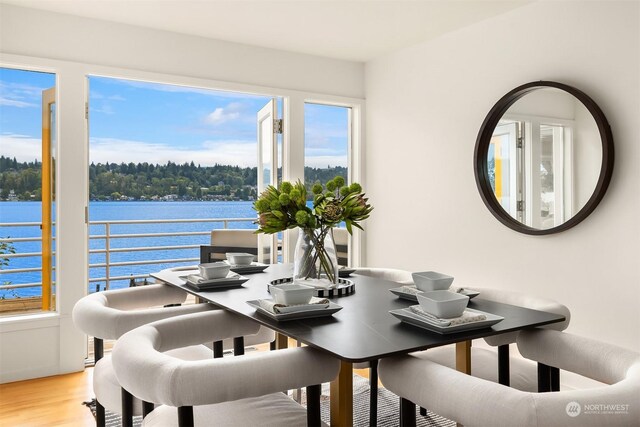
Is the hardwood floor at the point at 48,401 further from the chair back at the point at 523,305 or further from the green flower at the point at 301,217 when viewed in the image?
the chair back at the point at 523,305

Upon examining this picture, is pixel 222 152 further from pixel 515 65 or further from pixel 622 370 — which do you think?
pixel 622 370

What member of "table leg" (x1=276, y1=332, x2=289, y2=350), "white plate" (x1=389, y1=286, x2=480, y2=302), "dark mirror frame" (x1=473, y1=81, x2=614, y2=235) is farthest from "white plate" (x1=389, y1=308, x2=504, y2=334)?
"dark mirror frame" (x1=473, y1=81, x2=614, y2=235)

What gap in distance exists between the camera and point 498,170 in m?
3.40

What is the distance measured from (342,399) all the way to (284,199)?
33.5 inches

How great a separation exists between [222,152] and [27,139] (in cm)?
661

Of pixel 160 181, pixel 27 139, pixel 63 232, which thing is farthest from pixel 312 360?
pixel 160 181

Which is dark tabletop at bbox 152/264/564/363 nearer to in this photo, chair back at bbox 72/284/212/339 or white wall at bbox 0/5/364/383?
chair back at bbox 72/284/212/339

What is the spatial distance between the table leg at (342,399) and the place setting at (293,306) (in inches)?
10.4

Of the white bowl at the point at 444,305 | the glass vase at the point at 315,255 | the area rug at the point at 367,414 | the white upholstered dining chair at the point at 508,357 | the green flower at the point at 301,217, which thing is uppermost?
the green flower at the point at 301,217

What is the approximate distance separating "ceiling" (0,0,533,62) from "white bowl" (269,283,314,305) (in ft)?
7.07

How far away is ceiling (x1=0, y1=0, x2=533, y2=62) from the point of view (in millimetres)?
3205

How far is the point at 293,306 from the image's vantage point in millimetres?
1654

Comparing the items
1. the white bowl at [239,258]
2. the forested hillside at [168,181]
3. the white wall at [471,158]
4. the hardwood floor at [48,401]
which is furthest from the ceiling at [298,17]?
the forested hillside at [168,181]

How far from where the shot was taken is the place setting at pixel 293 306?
1.62m
